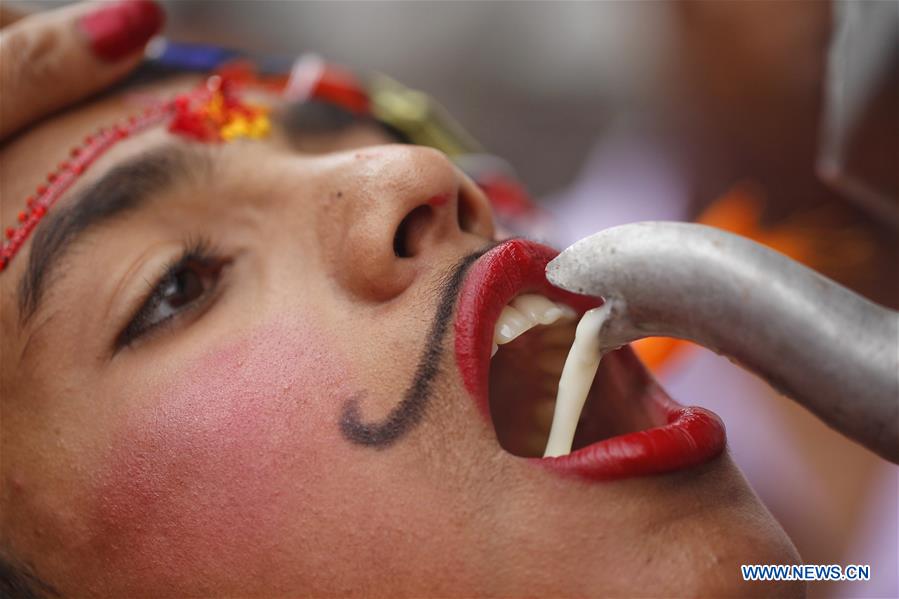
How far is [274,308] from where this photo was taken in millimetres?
846

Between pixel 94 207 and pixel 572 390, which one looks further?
pixel 94 207

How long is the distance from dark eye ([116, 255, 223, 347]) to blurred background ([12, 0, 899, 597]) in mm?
656

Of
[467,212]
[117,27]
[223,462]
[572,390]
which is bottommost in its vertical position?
[223,462]

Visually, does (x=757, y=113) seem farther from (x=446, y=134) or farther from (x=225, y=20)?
(x=225, y=20)

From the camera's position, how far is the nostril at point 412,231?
86cm

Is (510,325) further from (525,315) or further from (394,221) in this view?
(394,221)

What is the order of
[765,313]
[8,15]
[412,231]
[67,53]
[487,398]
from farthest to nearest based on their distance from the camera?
[8,15]
[67,53]
[412,231]
[487,398]
[765,313]

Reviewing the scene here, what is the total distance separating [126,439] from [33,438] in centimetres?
12

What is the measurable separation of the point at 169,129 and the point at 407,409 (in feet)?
1.71

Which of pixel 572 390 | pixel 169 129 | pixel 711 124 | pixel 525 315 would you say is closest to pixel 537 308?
pixel 525 315

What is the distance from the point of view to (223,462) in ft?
2.56

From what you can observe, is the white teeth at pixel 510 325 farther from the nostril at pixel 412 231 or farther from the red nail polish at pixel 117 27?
the red nail polish at pixel 117 27

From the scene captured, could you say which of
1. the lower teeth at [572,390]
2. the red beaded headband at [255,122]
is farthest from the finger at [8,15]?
the lower teeth at [572,390]

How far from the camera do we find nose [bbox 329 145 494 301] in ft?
2.67
